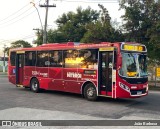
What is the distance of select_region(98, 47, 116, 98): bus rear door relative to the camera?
13585 millimetres

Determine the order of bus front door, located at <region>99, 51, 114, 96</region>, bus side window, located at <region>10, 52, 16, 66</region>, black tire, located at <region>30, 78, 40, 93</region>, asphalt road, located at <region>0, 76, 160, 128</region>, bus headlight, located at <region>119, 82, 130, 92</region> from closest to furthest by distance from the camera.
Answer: asphalt road, located at <region>0, 76, 160, 128</region>, bus headlight, located at <region>119, 82, 130, 92</region>, bus front door, located at <region>99, 51, 114, 96</region>, black tire, located at <region>30, 78, 40, 93</region>, bus side window, located at <region>10, 52, 16, 66</region>

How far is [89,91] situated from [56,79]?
277cm

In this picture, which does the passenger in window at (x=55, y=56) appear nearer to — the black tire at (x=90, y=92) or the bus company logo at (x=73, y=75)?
the bus company logo at (x=73, y=75)

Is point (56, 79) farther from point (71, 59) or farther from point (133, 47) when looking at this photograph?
point (133, 47)

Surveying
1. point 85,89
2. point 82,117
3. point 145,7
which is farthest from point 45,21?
point 82,117

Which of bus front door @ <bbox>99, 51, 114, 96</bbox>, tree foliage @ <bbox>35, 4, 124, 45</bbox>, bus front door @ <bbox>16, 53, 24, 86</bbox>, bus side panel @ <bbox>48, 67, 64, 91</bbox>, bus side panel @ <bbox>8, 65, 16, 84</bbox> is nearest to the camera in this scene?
bus front door @ <bbox>99, 51, 114, 96</bbox>

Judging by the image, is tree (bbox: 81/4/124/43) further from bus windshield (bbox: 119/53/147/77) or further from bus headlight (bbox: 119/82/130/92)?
bus headlight (bbox: 119/82/130/92)

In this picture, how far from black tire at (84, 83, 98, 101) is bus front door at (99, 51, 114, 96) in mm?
414

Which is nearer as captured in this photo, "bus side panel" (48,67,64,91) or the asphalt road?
the asphalt road

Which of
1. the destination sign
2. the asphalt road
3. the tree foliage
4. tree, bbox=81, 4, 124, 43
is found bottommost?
the asphalt road

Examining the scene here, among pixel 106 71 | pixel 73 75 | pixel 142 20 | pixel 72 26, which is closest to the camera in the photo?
pixel 106 71

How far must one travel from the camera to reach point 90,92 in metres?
14.7

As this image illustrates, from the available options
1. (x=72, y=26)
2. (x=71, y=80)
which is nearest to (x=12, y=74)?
(x=71, y=80)

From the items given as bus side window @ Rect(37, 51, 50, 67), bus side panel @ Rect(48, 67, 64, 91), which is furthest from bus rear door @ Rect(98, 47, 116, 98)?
bus side window @ Rect(37, 51, 50, 67)
